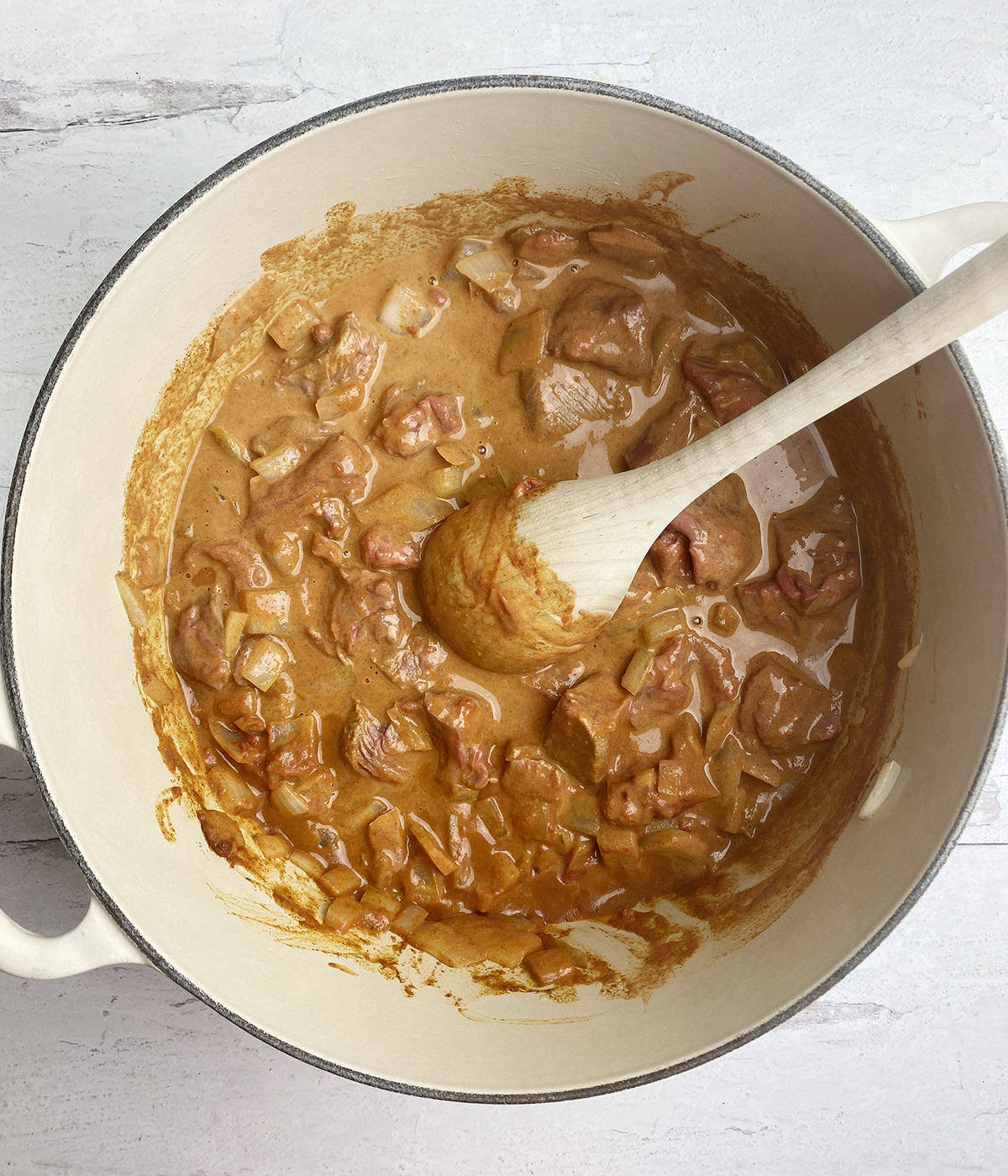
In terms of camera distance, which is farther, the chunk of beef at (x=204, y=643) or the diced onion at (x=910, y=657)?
the chunk of beef at (x=204, y=643)

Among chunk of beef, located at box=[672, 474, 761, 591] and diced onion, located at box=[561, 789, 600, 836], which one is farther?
diced onion, located at box=[561, 789, 600, 836]

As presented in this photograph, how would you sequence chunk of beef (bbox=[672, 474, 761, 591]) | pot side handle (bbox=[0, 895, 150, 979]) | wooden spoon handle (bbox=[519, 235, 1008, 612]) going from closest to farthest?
wooden spoon handle (bbox=[519, 235, 1008, 612]), pot side handle (bbox=[0, 895, 150, 979]), chunk of beef (bbox=[672, 474, 761, 591])

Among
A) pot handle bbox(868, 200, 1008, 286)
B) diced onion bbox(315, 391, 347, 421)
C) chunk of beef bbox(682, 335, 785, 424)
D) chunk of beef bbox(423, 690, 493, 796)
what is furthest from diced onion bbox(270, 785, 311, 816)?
pot handle bbox(868, 200, 1008, 286)

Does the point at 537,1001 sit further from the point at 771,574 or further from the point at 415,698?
the point at 771,574

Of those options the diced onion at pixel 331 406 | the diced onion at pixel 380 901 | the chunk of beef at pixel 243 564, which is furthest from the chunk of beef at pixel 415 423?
the diced onion at pixel 380 901

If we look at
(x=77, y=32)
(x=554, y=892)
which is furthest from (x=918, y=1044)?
(x=77, y=32)

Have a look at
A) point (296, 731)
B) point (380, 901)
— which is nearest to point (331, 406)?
point (296, 731)

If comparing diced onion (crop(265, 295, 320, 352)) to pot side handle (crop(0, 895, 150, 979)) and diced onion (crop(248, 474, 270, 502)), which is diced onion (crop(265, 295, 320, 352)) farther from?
pot side handle (crop(0, 895, 150, 979))

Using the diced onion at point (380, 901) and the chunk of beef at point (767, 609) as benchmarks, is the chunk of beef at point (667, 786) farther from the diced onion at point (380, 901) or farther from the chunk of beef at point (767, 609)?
the diced onion at point (380, 901)
